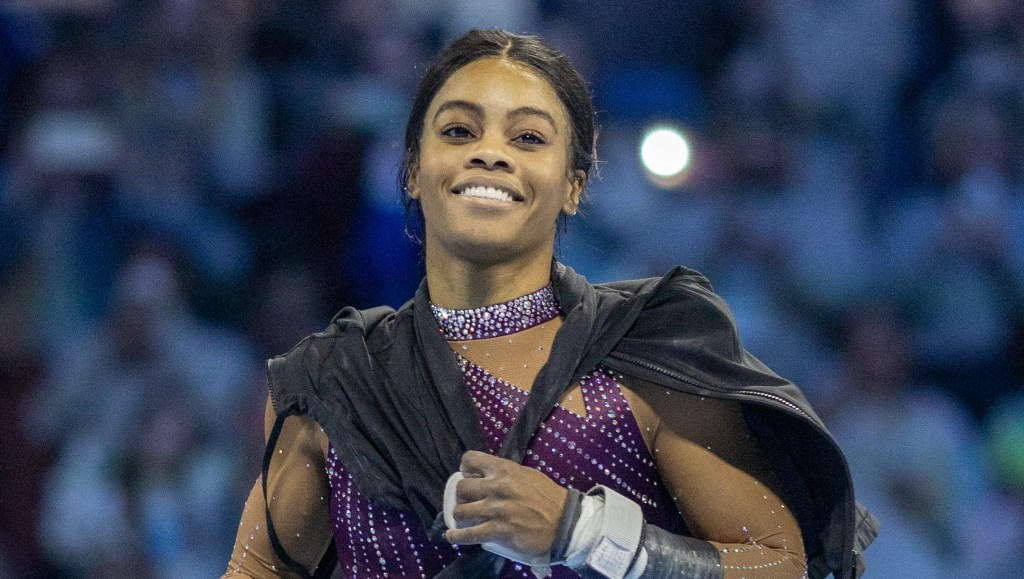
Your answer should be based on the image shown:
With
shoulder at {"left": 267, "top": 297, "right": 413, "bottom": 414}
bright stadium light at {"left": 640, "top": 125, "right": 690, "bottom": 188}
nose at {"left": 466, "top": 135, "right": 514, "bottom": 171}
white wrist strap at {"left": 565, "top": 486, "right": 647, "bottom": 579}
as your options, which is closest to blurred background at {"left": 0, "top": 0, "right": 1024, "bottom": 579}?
bright stadium light at {"left": 640, "top": 125, "right": 690, "bottom": 188}

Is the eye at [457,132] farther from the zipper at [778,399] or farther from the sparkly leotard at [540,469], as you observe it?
the zipper at [778,399]

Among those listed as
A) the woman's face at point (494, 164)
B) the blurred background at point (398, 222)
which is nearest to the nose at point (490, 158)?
the woman's face at point (494, 164)

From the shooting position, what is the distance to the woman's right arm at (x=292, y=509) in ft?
6.26

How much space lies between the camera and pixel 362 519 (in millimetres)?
1805

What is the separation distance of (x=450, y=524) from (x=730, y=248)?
235 cm

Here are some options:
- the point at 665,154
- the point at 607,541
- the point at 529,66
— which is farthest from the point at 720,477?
the point at 665,154

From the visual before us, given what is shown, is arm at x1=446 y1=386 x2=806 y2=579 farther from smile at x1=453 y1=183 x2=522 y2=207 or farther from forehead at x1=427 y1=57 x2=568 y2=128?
forehead at x1=427 y1=57 x2=568 y2=128

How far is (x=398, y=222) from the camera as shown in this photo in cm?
361

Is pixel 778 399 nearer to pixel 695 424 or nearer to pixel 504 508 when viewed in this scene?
pixel 695 424

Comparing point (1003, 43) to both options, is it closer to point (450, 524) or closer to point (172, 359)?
point (172, 359)

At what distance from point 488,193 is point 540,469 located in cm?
40

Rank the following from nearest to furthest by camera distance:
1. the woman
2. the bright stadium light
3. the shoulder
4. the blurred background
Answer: the woman, the shoulder, the blurred background, the bright stadium light

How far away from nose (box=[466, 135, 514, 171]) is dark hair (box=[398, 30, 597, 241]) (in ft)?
0.54

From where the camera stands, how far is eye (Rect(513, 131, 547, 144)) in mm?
1875
